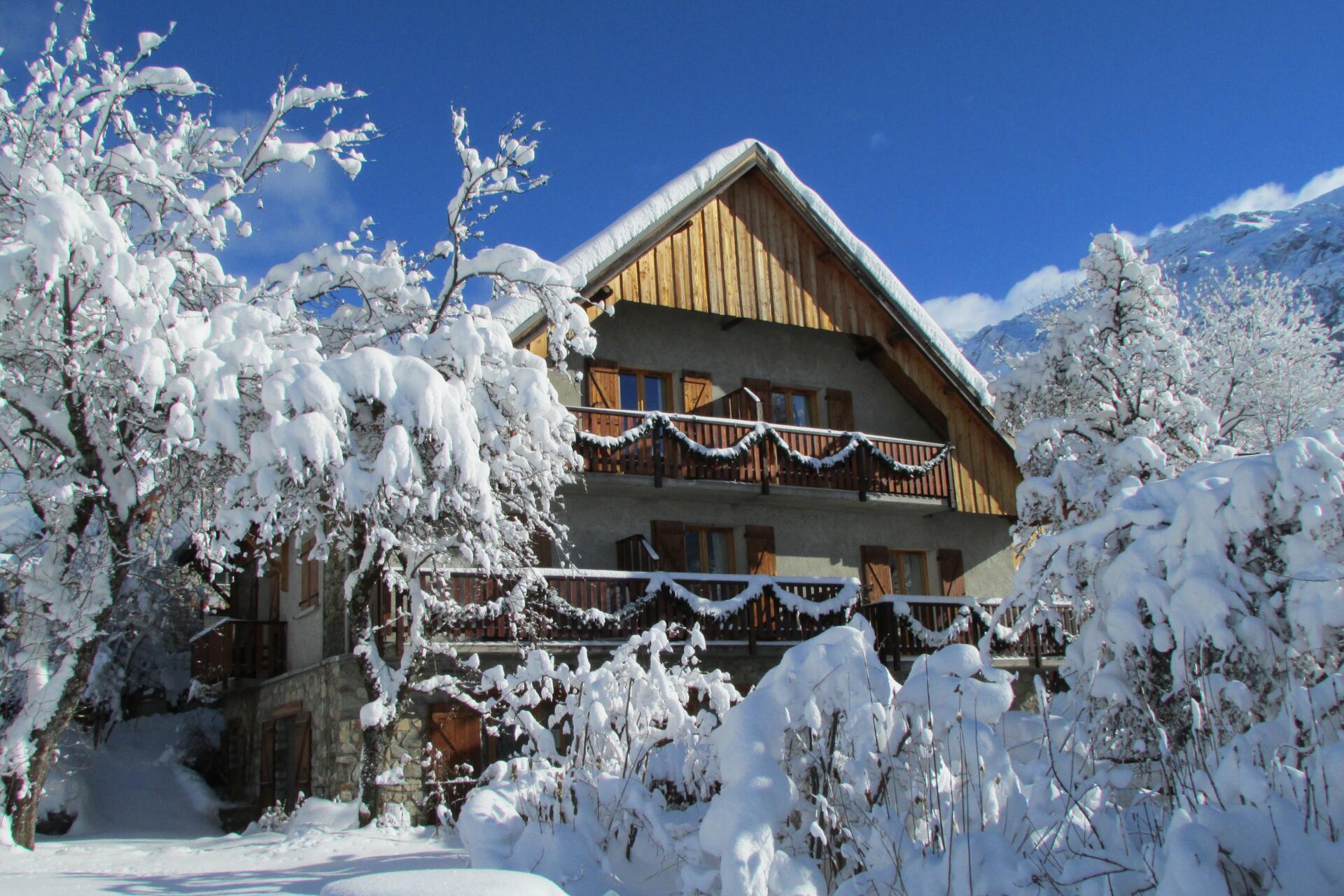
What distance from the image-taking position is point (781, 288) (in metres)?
19.0

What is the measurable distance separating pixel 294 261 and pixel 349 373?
3.32 m

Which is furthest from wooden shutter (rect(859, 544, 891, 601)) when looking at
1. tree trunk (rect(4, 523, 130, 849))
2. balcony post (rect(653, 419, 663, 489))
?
tree trunk (rect(4, 523, 130, 849))

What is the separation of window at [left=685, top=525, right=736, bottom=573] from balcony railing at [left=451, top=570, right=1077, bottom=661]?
1677 millimetres

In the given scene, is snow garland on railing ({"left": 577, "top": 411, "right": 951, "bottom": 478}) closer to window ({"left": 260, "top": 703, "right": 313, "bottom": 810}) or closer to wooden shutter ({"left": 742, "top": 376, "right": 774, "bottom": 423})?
wooden shutter ({"left": 742, "top": 376, "right": 774, "bottom": 423})

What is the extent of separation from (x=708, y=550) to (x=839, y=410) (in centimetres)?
392

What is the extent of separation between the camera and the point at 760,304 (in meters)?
18.6

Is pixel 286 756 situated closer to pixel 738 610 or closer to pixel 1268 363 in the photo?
pixel 738 610

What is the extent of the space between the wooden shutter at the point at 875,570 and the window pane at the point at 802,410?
8.33 ft

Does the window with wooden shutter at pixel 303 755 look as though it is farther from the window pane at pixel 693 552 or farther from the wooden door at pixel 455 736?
the window pane at pixel 693 552

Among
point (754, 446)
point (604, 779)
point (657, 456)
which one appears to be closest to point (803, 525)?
point (754, 446)

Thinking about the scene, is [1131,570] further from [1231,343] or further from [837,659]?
[1231,343]

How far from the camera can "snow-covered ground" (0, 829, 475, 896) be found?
8.24m

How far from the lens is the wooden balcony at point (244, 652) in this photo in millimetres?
18031

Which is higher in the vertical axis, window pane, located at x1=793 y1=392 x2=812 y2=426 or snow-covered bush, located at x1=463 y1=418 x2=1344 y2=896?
window pane, located at x1=793 y1=392 x2=812 y2=426
